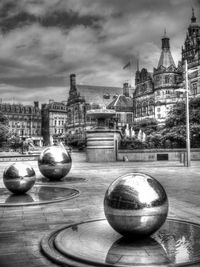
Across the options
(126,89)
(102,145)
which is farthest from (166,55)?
(102,145)

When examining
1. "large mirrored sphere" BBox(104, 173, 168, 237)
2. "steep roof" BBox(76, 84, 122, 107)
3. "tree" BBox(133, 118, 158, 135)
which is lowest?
"large mirrored sphere" BBox(104, 173, 168, 237)

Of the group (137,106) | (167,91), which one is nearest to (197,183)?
(167,91)

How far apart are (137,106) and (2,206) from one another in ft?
307

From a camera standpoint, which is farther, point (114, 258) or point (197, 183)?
point (197, 183)

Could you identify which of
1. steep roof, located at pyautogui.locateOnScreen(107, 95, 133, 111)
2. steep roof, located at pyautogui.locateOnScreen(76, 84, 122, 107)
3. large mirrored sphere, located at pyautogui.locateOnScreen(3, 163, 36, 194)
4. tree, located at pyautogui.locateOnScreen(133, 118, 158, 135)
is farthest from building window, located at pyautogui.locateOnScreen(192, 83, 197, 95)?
large mirrored sphere, located at pyautogui.locateOnScreen(3, 163, 36, 194)

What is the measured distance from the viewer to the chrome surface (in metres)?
5.24

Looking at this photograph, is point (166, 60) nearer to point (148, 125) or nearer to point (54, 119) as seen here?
point (148, 125)

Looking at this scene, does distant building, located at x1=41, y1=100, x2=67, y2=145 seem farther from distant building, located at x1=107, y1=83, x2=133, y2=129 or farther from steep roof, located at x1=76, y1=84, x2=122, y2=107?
distant building, located at x1=107, y1=83, x2=133, y2=129

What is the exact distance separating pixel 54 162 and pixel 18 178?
3534mm

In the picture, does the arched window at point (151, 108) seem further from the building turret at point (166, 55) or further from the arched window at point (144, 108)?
the building turret at point (166, 55)

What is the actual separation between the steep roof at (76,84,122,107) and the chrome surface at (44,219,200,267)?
10870cm

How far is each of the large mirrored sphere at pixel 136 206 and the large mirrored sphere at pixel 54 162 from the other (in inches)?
347

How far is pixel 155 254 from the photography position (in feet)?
18.1

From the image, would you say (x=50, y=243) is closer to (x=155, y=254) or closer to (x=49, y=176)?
(x=155, y=254)
